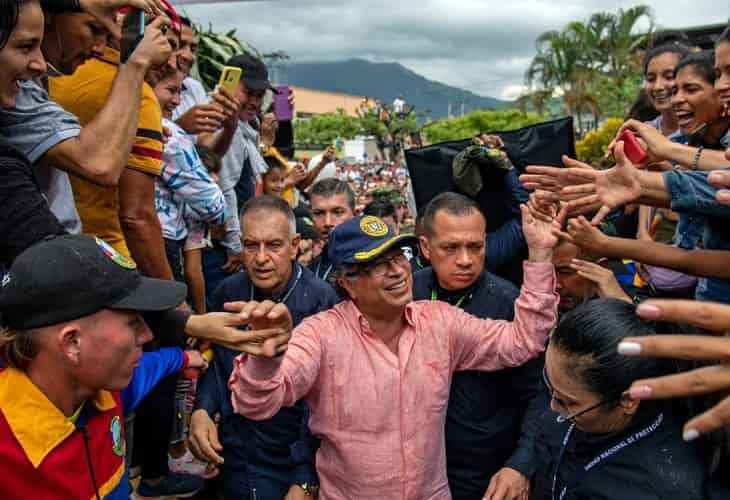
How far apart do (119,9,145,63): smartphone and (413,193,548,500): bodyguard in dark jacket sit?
63.3 inches

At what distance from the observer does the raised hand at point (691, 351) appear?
4.35 ft

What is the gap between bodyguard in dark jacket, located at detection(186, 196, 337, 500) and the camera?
2963mm

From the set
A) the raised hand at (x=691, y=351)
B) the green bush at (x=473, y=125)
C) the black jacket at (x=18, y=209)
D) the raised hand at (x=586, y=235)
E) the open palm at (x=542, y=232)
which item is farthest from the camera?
the green bush at (x=473, y=125)

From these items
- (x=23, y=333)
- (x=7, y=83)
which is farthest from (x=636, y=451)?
(x=7, y=83)

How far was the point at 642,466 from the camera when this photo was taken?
1901 mm

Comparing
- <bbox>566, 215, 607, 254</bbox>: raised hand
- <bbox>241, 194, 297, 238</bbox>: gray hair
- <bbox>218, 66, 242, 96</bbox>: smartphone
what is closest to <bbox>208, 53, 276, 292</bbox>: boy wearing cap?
<bbox>218, 66, 242, 96</bbox>: smartphone

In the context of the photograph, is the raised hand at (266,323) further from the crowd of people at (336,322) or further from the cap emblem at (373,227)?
the cap emblem at (373,227)

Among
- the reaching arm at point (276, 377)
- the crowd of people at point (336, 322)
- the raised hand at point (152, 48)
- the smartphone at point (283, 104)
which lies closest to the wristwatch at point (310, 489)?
the crowd of people at point (336, 322)

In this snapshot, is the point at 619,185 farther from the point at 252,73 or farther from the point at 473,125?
the point at 473,125

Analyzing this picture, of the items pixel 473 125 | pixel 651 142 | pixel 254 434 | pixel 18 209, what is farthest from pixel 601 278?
pixel 473 125

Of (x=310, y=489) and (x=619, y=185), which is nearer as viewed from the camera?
(x=619, y=185)

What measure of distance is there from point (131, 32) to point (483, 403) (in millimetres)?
2187

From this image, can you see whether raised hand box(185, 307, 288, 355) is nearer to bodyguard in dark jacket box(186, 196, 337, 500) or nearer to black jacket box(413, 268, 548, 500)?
bodyguard in dark jacket box(186, 196, 337, 500)

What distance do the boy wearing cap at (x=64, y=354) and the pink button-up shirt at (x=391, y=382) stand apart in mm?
582
